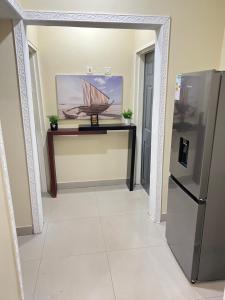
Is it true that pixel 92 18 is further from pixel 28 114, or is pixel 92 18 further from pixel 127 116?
pixel 127 116

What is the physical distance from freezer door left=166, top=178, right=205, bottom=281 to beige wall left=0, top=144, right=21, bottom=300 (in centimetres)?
128

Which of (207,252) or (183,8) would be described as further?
(183,8)

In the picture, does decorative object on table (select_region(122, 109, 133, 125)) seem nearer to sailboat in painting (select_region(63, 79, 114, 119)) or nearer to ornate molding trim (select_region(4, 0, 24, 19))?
sailboat in painting (select_region(63, 79, 114, 119))

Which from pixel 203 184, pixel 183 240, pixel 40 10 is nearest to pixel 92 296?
pixel 183 240

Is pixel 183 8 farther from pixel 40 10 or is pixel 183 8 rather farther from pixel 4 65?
pixel 4 65

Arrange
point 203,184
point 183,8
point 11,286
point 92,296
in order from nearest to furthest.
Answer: point 11,286
point 203,184
point 92,296
point 183,8

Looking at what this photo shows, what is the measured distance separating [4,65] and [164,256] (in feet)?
7.52

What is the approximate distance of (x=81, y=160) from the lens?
3.51 metres

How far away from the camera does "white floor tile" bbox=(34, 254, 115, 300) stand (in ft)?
5.77

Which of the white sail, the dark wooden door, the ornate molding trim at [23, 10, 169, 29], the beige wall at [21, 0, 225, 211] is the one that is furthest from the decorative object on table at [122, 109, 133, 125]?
the ornate molding trim at [23, 10, 169, 29]

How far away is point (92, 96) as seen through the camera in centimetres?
327

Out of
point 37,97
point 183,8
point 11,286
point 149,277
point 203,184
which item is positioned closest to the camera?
point 11,286

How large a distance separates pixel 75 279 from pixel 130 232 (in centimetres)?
81

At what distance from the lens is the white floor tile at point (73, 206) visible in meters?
2.85
